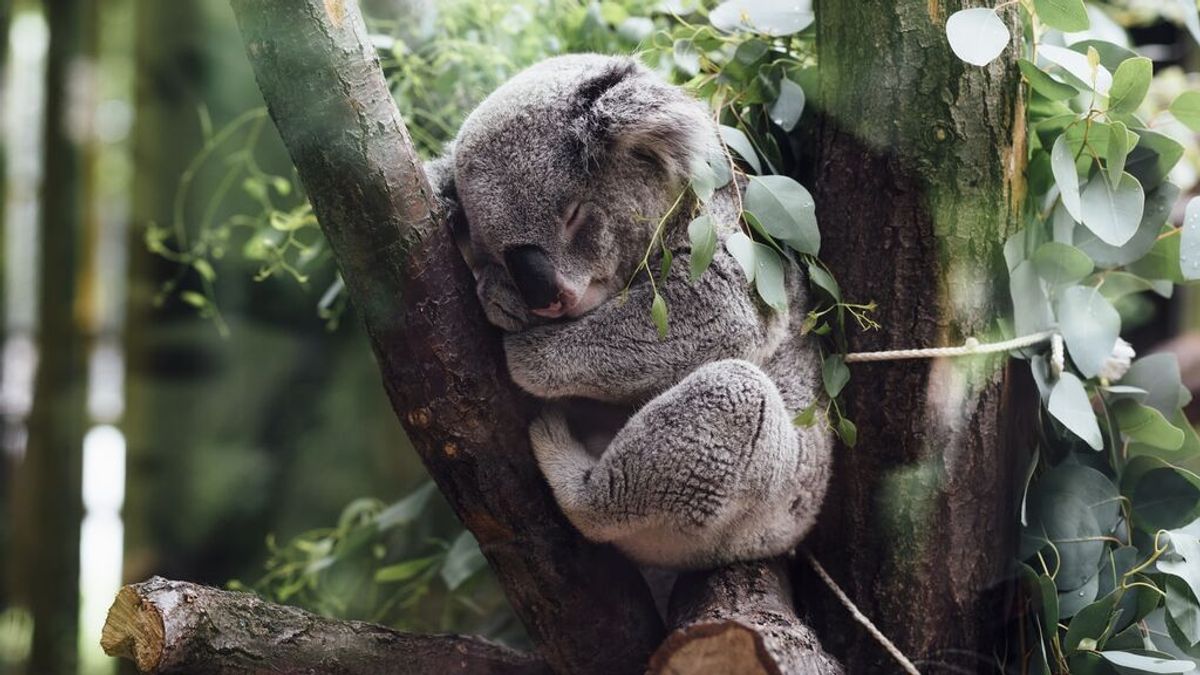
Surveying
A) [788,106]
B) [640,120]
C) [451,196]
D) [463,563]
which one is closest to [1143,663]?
[788,106]

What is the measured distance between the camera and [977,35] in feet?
5.81

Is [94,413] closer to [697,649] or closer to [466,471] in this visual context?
[466,471]

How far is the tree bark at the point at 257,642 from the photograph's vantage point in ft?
5.60

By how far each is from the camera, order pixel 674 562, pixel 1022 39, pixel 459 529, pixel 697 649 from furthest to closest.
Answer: pixel 459 529, pixel 674 562, pixel 1022 39, pixel 697 649

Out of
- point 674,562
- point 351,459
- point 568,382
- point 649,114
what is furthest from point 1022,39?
point 351,459

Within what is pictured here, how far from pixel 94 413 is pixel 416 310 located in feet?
7.51

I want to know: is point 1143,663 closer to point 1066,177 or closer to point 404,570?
point 1066,177

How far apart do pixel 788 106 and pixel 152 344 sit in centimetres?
242

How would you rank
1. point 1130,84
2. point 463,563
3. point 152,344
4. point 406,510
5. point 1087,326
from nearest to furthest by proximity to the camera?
1. point 1130,84
2. point 1087,326
3. point 463,563
4. point 406,510
5. point 152,344

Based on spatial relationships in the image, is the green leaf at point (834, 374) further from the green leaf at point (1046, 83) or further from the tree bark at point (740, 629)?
the green leaf at point (1046, 83)

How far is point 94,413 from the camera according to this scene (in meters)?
3.51

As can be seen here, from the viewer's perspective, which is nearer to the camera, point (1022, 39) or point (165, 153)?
point (1022, 39)

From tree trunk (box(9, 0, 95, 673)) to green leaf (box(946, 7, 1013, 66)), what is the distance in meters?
3.09

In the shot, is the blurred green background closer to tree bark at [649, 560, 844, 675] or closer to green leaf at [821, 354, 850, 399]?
tree bark at [649, 560, 844, 675]
